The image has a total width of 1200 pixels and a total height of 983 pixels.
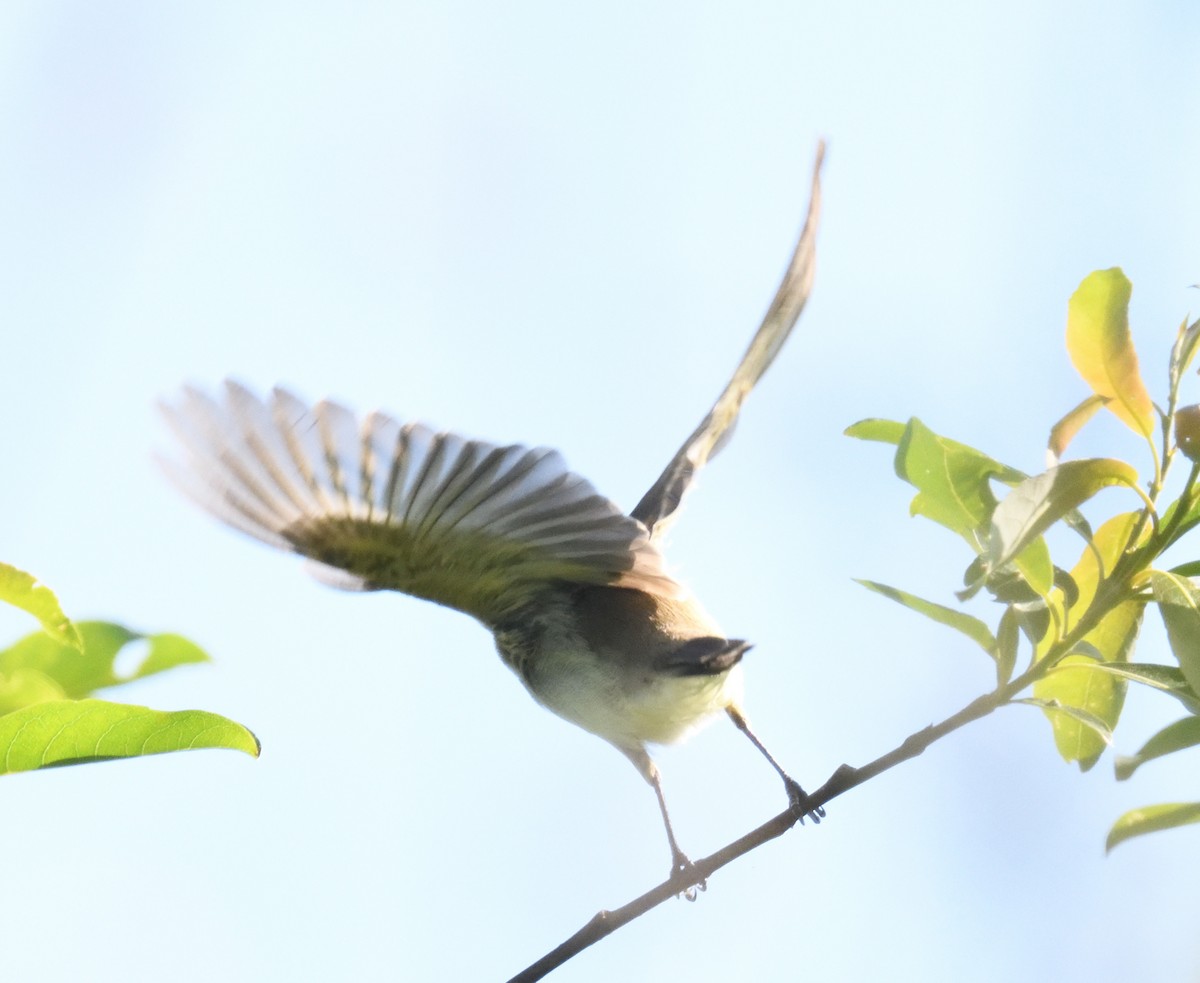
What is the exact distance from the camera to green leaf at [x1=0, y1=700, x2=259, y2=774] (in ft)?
5.68

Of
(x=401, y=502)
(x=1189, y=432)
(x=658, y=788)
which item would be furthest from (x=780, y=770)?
(x=1189, y=432)

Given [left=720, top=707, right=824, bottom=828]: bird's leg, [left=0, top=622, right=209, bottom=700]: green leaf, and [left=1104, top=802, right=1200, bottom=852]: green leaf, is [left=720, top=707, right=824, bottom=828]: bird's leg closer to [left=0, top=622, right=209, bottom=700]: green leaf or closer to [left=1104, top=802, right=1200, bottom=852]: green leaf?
[left=1104, top=802, right=1200, bottom=852]: green leaf

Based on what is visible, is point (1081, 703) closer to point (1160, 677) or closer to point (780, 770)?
point (1160, 677)

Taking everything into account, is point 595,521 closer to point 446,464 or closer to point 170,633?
point 446,464

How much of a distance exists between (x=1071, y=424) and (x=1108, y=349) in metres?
0.15

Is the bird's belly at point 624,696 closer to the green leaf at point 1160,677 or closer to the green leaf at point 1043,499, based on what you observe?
the green leaf at point 1160,677

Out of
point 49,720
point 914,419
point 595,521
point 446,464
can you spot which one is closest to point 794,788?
point 595,521

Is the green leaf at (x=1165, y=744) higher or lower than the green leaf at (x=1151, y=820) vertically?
higher

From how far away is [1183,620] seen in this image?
1.93 meters

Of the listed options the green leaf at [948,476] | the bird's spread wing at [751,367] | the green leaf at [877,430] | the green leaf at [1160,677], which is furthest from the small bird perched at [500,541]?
the green leaf at [1160,677]

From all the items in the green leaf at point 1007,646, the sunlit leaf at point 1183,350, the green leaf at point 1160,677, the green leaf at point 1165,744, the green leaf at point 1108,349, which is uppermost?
the green leaf at point 1108,349

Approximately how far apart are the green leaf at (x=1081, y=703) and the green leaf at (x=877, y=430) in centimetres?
48

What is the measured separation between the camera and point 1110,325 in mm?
2152

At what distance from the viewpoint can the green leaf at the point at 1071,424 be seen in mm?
2211
